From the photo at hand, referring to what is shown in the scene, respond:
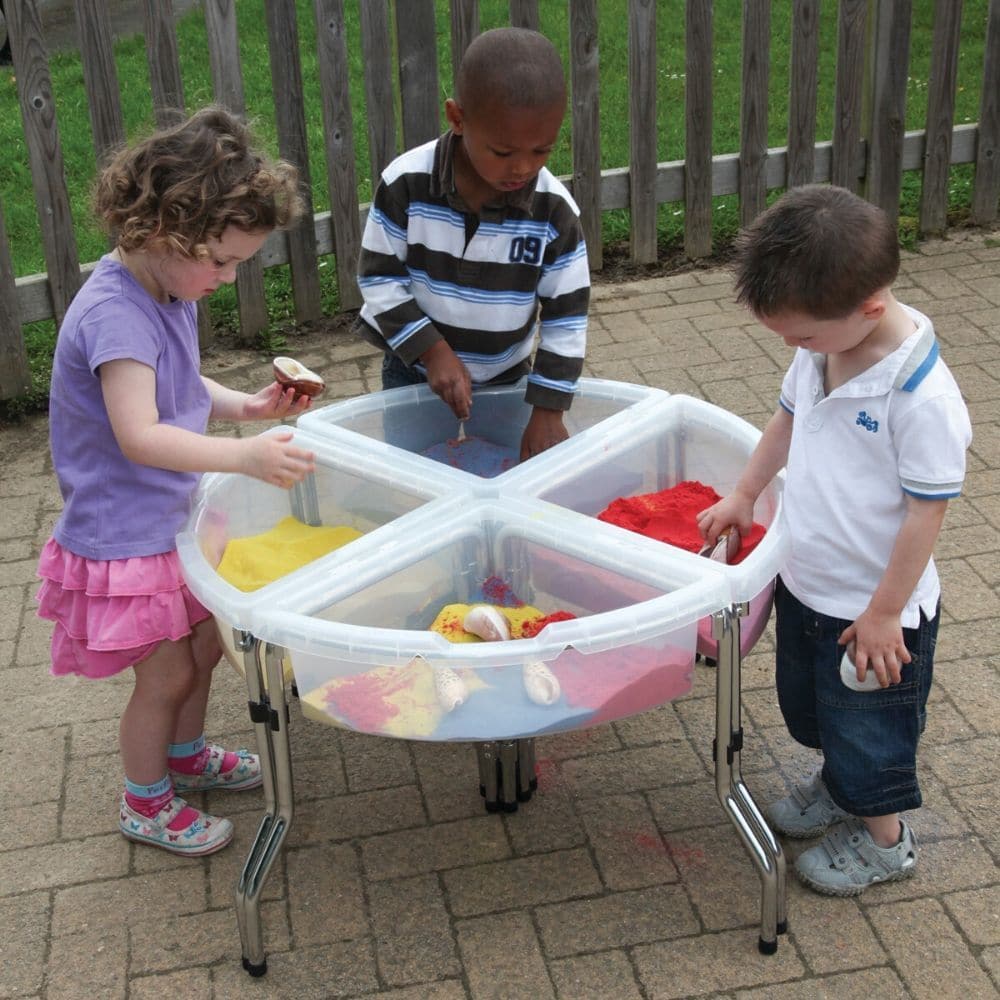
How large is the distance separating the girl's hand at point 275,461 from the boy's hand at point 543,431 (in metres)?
0.69

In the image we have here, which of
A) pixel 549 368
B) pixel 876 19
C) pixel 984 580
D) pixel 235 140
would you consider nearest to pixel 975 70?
pixel 876 19

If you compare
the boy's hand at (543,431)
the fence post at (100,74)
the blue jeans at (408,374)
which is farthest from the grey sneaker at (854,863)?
the fence post at (100,74)

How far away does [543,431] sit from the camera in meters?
2.87

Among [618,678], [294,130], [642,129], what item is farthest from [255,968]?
[642,129]

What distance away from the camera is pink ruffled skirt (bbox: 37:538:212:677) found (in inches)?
97.3

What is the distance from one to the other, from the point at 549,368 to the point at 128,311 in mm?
904

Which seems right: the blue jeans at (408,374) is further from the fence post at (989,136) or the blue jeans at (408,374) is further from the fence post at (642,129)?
the fence post at (989,136)

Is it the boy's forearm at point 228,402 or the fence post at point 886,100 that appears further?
the fence post at point 886,100

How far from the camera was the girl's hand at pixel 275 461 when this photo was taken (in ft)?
7.45

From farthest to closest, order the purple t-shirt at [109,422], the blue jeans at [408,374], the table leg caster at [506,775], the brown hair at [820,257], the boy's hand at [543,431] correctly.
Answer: the blue jeans at [408,374], the boy's hand at [543,431], the table leg caster at [506,775], the purple t-shirt at [109,422], the brown hair at [820,257]

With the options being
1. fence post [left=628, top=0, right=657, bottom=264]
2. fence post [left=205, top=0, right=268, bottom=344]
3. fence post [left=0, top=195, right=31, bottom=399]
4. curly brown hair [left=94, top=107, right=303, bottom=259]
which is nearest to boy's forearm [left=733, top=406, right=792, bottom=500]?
curly brown hair [left=94, top=107, right=303, bottom=259]

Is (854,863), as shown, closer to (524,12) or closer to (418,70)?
(418,70)

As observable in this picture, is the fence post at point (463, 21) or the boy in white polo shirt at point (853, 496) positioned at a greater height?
the fence post at point (463, 21)

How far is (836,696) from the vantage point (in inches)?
94.9
